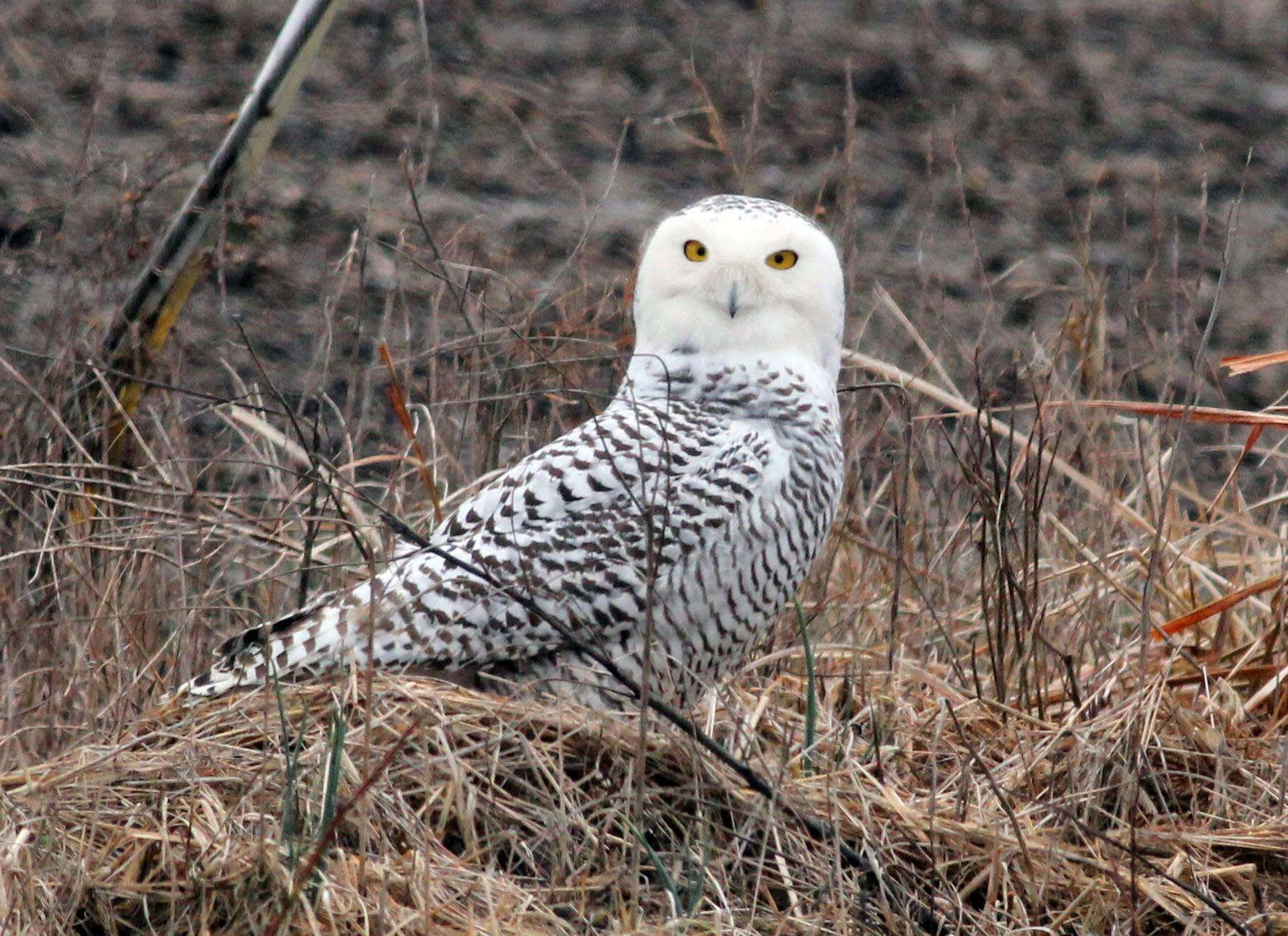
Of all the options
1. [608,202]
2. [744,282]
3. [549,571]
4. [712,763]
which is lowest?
[712,763]

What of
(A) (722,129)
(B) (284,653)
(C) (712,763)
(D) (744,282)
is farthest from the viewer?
(A) (722,129)

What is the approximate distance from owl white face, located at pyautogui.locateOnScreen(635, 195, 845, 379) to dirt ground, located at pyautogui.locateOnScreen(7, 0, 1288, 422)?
9.56 feet

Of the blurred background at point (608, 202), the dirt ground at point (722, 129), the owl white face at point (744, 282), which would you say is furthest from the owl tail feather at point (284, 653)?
the dirt ground at point (722, 129)

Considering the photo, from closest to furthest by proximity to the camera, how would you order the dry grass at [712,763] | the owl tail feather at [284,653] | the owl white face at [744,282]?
the dry grass at [712,763], the owl tail feather at [284,653], the owl white face at [744,282]

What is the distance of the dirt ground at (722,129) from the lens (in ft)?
25.9

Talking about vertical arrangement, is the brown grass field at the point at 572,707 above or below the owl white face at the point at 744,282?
below

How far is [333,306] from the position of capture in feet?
14.3

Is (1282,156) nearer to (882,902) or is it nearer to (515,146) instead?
(515,146)

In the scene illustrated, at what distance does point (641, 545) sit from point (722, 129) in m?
4.10

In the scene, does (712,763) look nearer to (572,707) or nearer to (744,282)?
(572,707)

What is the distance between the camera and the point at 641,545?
3.69 metres

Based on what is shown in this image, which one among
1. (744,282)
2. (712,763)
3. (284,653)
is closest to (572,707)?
(712,763)

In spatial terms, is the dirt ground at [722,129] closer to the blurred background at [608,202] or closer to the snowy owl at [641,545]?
the blurred background at [608,202]

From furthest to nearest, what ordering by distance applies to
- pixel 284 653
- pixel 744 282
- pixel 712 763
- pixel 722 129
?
pixel 722 129 < pixel 744 282 < pixel 284 653 < pixel 712 763
